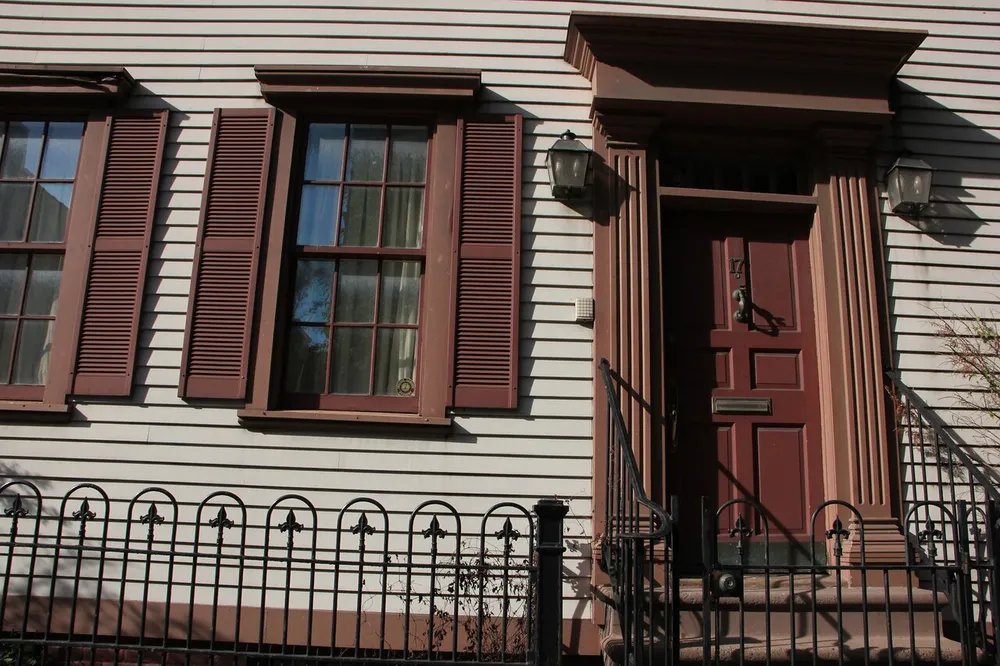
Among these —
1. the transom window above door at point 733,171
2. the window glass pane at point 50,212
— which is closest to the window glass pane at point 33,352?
the window glass pane at point 50,212

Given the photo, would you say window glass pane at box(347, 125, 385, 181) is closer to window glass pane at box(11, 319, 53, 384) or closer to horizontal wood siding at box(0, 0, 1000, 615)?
horizontal wood siding at box(0, 0, 1000, 615)

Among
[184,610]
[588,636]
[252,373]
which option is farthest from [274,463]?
[588,636]

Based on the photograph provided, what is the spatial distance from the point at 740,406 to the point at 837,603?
1514mm

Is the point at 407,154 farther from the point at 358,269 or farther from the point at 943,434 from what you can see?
the point at 943,434

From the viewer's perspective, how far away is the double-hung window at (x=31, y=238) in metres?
5.11

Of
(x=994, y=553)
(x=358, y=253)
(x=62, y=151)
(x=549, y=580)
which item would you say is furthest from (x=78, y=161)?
(x=994, y=553)

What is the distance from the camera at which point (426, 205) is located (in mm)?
5195

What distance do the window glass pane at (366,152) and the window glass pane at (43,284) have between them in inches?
82.5

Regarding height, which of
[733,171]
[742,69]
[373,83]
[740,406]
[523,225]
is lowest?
[740,406]

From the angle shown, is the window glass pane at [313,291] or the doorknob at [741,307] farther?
the window glass pane at [313,291]

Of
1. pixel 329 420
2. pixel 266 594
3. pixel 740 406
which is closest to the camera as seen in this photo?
pixel 266 594

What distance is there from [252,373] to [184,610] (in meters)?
1.46

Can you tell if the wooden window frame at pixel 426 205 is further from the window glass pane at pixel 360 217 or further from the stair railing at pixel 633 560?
the stair railing at pixel 633 560

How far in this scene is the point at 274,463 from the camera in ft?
15.5
